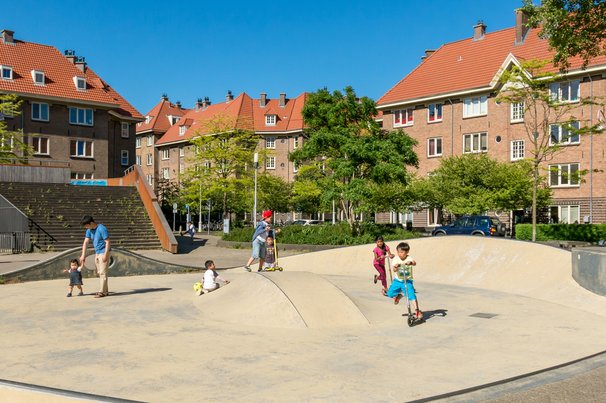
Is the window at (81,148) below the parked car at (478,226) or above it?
above

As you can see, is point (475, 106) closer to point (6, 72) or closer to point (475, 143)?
point (475, 143)

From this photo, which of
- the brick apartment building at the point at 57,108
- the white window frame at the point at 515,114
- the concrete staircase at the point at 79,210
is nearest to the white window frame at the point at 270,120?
the brick apartment building at the point at 57,108

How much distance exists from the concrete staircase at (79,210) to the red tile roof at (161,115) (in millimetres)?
60153

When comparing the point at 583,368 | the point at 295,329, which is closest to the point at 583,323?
the point at 583,368

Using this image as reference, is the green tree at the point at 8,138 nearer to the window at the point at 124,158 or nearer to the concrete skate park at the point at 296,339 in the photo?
the window at the point at 124,158

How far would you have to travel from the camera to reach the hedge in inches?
1307

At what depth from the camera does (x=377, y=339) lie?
388 inches

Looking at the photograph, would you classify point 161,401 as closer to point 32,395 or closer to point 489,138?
point 32,395

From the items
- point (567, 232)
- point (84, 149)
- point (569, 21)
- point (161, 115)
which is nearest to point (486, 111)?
point (567, 232)

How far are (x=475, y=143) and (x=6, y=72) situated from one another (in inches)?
1584

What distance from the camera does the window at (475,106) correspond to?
49.5 m

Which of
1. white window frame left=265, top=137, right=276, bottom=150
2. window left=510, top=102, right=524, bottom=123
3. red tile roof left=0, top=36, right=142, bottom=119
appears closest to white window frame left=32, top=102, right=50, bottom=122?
red tile roof left=0, top=36, right=142, bottom=119

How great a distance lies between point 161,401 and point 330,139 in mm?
27170

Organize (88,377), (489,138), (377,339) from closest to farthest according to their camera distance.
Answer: (88,377) → (377,339) → (489,138)
